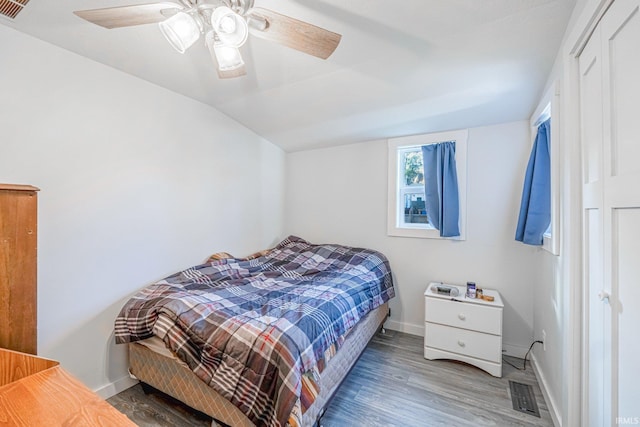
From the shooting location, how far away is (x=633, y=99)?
87 centimetres

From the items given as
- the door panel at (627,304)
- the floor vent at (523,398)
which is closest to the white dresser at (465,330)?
the floor vent at (523,398)

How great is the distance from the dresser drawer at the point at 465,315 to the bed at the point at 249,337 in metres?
0.48

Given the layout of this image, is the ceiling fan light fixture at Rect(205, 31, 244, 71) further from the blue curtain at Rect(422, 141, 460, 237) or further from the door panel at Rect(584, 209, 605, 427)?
the blue curtain at Rect(422, 141, 460, 237)

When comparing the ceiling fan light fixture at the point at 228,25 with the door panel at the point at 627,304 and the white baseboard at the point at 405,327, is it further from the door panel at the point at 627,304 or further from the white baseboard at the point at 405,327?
the white baseboard at the point at 405,327

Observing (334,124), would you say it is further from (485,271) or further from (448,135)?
(485,271)

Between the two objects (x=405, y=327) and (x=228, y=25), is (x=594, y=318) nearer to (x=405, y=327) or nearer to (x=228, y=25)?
(x=405, y=327)

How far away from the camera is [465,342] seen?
2.18 metres

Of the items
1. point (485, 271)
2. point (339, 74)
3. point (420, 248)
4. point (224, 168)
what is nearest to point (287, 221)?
point (224, 168)

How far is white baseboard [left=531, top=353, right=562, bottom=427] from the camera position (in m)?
1.55

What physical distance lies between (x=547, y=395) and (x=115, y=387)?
2.97 metres

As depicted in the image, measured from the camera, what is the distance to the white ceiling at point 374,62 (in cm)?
137

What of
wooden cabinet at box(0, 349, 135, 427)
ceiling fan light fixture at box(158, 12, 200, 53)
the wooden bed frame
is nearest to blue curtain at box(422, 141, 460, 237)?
the wooden bed frame

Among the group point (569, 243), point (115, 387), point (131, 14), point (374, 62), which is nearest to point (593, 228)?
point (569, 243)

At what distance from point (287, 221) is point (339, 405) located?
229 centimetres
